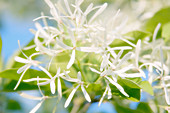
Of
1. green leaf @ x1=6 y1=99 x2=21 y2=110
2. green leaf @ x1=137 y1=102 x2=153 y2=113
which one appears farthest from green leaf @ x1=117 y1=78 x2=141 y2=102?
green leaf @ x1=6 y1=99 x2=21 y2=110

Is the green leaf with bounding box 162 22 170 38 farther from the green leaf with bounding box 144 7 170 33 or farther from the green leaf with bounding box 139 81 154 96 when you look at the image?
the green leaf with bounding box 139 81 154 96

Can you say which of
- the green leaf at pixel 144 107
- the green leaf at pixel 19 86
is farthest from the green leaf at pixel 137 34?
the green leaf at pixel 19 86

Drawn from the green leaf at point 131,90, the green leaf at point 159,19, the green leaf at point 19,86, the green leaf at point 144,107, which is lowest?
the green leaf at point 144,107

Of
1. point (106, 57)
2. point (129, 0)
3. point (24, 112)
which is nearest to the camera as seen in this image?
point (106, 57)

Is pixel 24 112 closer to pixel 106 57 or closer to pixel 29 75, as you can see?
pixel 29 75

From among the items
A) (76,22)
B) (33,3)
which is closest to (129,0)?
(76,22)

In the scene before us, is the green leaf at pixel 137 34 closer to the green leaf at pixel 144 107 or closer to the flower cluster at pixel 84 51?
the flower cluster at pixel 84 51

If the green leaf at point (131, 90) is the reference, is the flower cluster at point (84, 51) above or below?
above

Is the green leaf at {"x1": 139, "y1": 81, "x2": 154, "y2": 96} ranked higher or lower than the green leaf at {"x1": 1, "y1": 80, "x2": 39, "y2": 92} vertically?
lower

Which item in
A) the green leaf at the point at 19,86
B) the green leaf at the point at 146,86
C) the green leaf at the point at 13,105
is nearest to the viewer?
the green leaf at the point at 146,86
